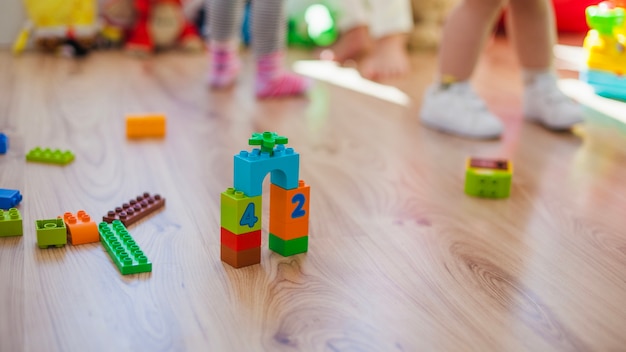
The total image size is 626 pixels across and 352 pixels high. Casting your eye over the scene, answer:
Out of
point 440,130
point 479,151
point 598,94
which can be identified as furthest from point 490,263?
point 598,94

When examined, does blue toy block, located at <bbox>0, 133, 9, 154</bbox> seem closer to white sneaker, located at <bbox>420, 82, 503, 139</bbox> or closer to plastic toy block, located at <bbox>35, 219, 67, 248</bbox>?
plastic toy block, located at <bbox>35, 219, 67, 248</bbox>

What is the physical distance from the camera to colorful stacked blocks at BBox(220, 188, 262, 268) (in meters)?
0.85

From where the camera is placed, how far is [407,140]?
4.85 ft

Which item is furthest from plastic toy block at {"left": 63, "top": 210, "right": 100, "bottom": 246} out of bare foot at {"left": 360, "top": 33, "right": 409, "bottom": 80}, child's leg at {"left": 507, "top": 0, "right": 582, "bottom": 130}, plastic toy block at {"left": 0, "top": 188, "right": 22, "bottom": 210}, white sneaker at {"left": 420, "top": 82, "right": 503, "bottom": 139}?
bare foot at {"left": 360, "top": 33, "right": 409, "bottom": 80}

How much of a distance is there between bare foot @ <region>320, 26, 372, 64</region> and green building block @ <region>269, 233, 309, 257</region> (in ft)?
4.17

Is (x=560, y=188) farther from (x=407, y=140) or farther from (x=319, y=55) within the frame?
(x=319, y=55)

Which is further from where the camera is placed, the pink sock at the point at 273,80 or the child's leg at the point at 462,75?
the pink sock at the point at 273,80

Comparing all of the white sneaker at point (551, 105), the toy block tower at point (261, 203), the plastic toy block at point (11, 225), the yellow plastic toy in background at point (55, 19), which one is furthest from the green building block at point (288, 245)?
the yellow plastic toy in background at point (55, 19)

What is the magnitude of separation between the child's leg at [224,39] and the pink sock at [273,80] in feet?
0.35

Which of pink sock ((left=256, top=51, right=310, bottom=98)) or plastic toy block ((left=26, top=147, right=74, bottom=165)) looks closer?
plastic toy block ((left=26, top=147, right=74, bottom=165))

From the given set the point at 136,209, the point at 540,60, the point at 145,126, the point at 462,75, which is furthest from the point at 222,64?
the point at 136,209

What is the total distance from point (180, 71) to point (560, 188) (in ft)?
3.70

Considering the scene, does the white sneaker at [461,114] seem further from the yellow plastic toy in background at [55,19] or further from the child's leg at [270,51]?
the yellow plastic toy in background at [55,19]

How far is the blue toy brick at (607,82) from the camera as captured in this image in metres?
1.68
